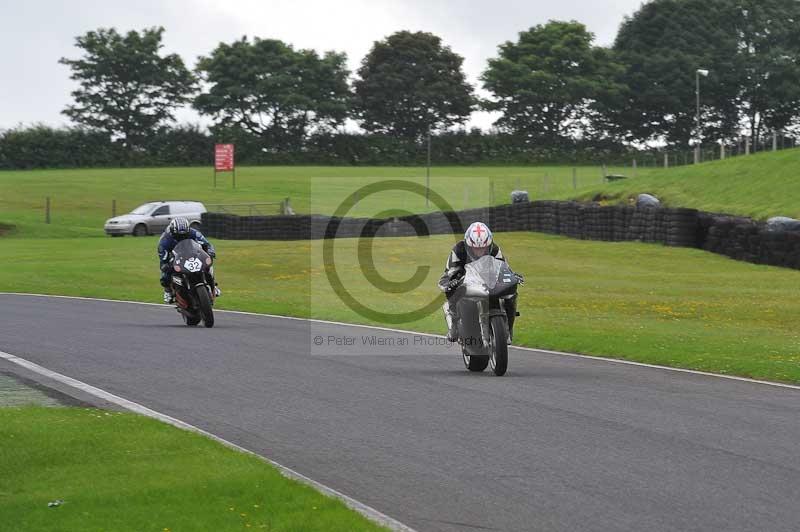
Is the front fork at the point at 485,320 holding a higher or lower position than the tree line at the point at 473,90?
lower

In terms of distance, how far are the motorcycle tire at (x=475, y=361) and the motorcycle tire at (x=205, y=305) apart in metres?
6.15

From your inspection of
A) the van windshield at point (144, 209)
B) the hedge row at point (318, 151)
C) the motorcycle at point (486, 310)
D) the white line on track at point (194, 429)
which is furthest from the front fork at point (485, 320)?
the hedge row at point (318, 151)

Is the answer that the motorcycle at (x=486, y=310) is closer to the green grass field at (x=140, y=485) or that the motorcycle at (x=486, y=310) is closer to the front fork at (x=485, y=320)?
the front fork at (x=485, y=320)

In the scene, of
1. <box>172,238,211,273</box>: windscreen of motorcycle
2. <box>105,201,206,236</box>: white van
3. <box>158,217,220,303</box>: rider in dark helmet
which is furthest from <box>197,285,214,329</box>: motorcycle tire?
<box>105,201,206,236</box>: white van

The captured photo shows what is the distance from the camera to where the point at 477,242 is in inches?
541

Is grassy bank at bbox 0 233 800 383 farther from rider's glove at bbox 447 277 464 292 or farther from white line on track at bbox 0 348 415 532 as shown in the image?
white line on track at bbox 0 348 415 532

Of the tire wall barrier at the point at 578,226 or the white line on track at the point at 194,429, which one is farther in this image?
the tire wall barrier at the point at 578,226

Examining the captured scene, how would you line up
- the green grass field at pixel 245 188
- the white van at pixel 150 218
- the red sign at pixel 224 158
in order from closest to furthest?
the white van at pixel 150 218
the green grass field at pixel 245 188
the red sign at pixel 224 158

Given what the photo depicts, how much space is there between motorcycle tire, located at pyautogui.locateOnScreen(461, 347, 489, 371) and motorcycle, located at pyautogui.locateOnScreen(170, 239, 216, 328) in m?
6.08

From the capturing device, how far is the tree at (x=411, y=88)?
98250mm

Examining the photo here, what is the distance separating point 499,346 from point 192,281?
7114 millimetres

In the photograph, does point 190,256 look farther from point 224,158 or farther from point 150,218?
point 224,158

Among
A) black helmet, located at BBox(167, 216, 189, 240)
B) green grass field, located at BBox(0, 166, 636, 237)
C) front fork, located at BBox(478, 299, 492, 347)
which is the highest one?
green grass field, located at BBox(0, 166, 636, 237)

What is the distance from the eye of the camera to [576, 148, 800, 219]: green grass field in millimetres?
41594
